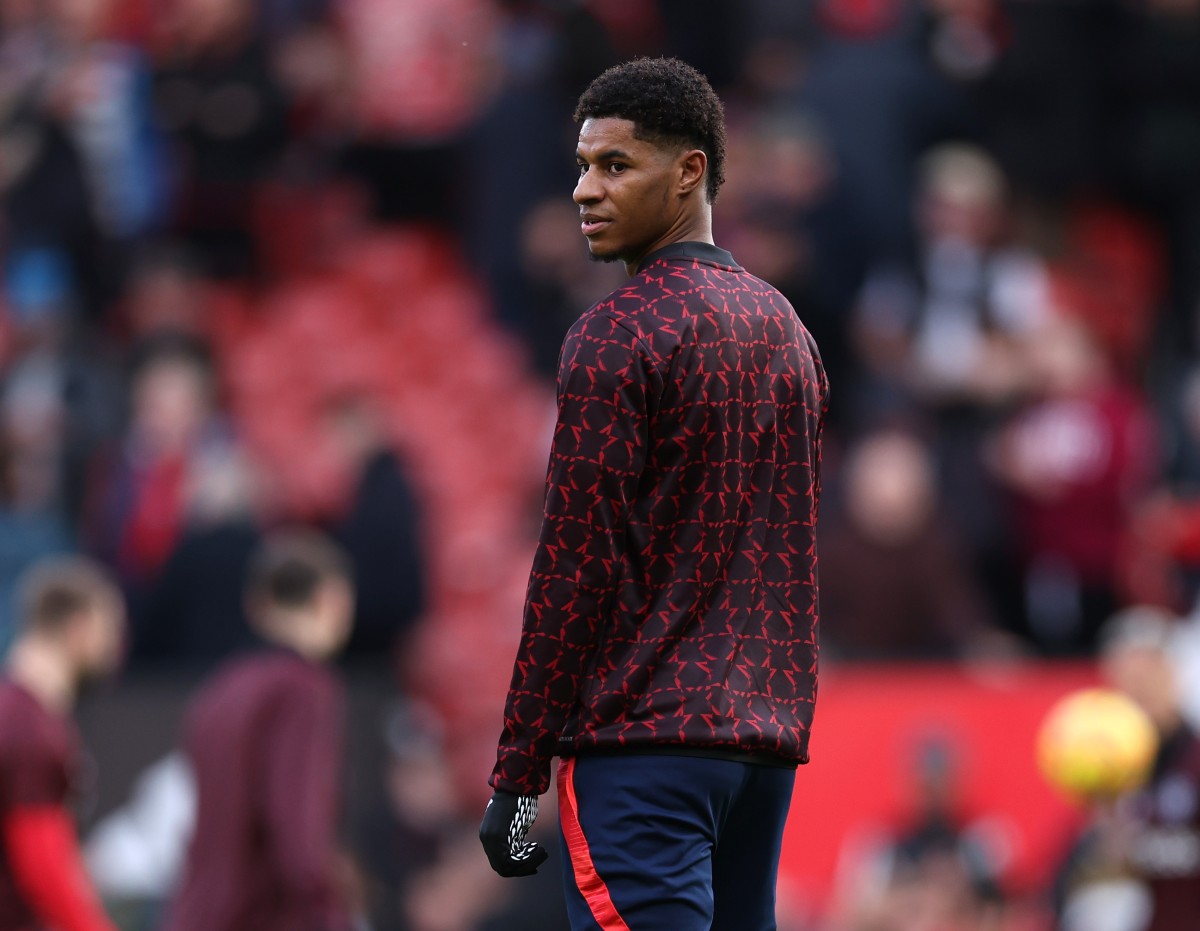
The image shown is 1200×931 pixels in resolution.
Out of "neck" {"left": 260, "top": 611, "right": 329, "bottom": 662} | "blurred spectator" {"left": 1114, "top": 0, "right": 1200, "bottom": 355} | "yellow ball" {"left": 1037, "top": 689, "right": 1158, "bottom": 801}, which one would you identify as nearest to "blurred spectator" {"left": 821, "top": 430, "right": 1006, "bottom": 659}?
"yellow ball" {"left": 1037, "top": 689, "right": 1158, "bottom": 801}

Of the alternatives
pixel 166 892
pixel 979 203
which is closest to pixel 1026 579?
pixel 979 203

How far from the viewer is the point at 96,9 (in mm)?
13719

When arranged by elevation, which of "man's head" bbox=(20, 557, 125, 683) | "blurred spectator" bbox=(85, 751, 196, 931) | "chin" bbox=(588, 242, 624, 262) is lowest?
"blurred spectator" bbox=(85, 751, 196, 931)

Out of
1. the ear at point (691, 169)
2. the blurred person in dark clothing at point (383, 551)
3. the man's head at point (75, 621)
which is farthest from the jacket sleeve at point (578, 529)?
the blurred person in dark clothing at point (383, 551)

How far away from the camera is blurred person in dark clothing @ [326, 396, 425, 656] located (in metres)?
10.3

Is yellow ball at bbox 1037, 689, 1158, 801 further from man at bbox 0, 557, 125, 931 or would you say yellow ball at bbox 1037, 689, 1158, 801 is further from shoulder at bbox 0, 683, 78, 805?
shoulder at bbox 0, 683, 78, 805

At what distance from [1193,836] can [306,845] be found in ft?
9.77

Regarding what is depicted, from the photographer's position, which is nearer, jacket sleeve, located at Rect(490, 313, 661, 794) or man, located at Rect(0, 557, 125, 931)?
jacket sleeve, located at Rect(490, 313, 661, 794)

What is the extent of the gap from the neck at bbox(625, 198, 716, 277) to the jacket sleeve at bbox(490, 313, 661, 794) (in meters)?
0.26

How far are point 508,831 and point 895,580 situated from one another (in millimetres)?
6204

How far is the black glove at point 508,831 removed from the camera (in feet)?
12.7

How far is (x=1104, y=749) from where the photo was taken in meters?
7.91

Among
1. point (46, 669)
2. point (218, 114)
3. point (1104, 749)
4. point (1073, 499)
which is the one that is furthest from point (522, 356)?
point (46, 669)

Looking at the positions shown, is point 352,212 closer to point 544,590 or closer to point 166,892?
point 166,892
